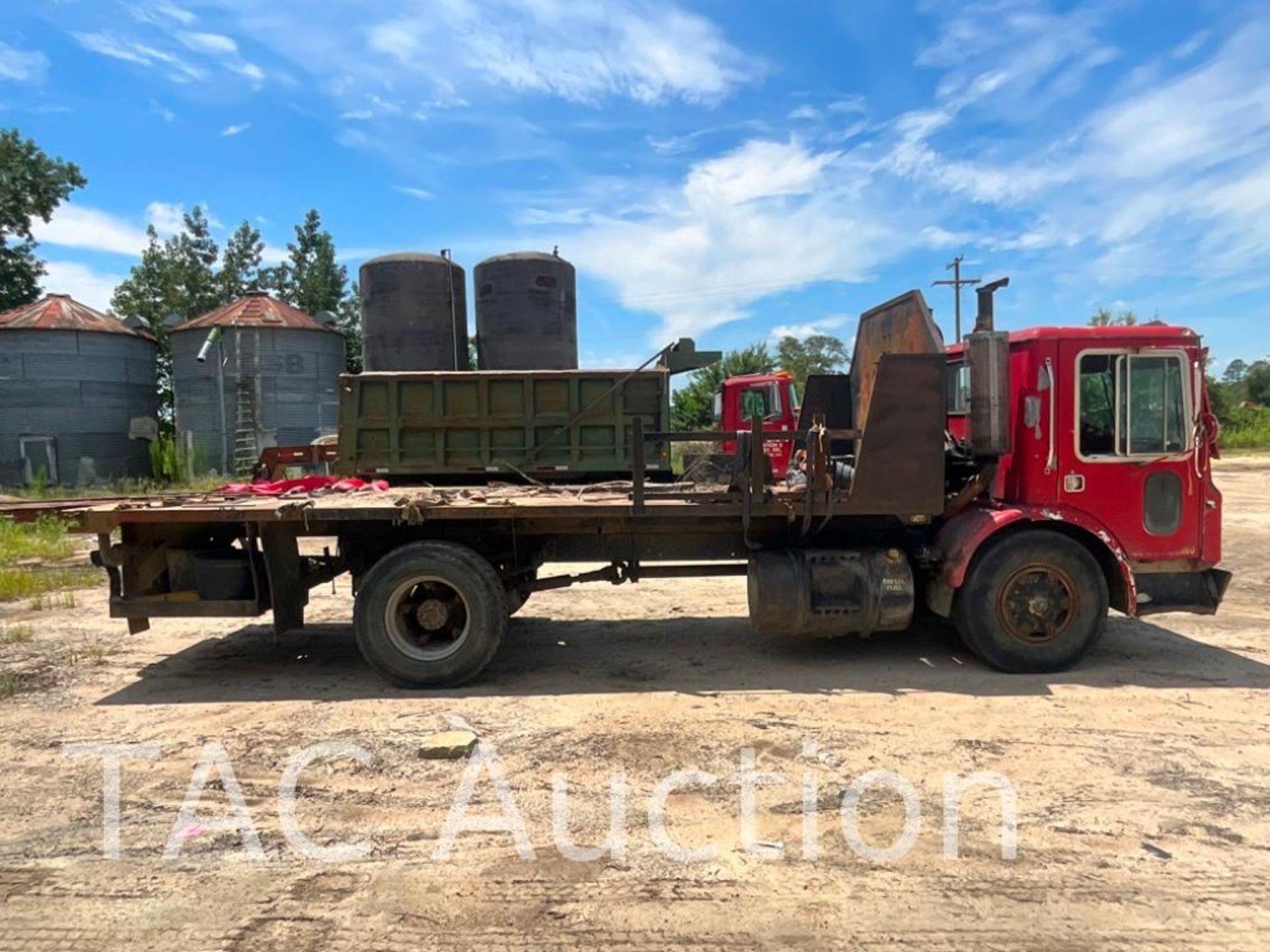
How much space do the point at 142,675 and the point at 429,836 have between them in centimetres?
375

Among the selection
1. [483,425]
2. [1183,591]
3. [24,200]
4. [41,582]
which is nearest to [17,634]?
[41,582]

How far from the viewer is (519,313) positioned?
39.1ft

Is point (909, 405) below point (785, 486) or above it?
above

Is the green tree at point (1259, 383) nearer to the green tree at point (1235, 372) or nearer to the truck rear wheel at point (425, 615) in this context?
the green tree at point (1235, 372)

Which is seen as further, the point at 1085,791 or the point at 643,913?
the point at 1085,791

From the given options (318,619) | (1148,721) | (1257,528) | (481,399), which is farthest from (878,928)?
(1257,528)

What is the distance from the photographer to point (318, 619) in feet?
26.5

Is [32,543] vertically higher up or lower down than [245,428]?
lower down

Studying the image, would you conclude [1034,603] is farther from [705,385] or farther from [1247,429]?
[1247,429]

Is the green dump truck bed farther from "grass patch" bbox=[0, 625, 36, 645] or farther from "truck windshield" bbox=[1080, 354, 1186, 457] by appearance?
"truck windshield" bbox=[1080, 354, 1186, 457]

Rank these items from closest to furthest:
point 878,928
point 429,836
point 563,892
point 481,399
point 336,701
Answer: point 878,928, point 563,892, point 429,836, point 336,701, point 481,399

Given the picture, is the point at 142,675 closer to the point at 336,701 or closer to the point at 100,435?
the point at 336,701

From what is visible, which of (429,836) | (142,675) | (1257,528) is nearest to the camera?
(429,836)

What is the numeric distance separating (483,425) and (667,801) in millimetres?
5864
